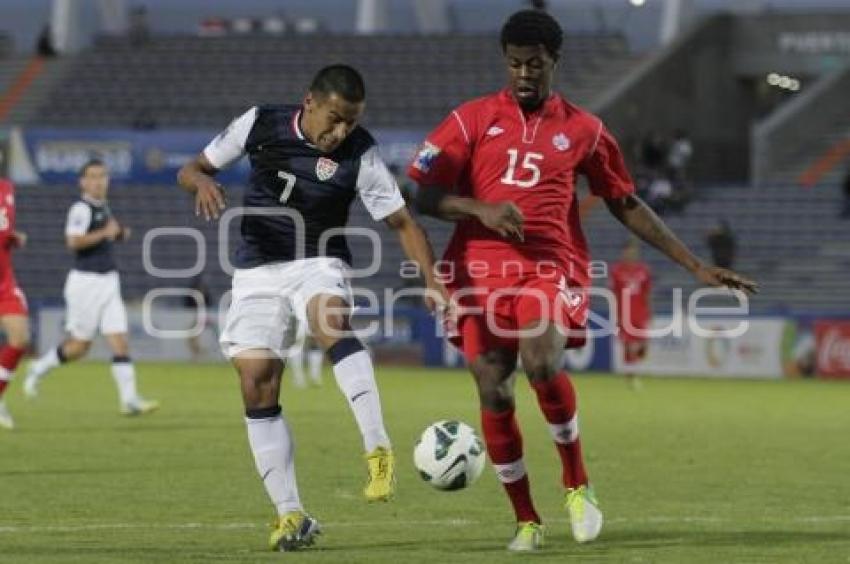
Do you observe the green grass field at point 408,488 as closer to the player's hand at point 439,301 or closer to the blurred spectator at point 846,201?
the player's hand at point 439,301

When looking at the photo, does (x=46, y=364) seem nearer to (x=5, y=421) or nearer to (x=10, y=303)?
(x=5, y=421)

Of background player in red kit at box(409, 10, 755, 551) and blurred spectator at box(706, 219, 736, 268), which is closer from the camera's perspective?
background player in red kit at box(409, 10, 755, 551)

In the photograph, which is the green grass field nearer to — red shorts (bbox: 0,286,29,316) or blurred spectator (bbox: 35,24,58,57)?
red shorts (bbox: 0,286,29,316)

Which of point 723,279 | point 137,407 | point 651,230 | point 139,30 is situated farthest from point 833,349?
point 139,30

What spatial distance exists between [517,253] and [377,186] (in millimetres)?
798

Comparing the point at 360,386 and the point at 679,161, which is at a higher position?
the point at 360,386

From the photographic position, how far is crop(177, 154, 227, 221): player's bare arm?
1093 centimetres

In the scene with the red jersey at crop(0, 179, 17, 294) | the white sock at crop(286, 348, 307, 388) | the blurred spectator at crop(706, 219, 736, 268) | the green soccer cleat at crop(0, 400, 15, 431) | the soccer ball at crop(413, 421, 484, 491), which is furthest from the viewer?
the blurred spectator at crop(706, 219, 736, 268)

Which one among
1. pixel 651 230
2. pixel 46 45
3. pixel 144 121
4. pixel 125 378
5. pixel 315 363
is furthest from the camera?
pixel 46 45

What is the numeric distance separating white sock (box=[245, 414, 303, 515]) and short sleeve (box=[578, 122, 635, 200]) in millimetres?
2070

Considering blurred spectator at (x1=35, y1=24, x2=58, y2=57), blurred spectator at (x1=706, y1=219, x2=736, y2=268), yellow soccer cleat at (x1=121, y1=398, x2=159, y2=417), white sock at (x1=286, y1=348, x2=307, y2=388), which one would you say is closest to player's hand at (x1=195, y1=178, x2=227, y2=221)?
yellow soccer cleat at (x1=121, y1=398, x2=159, y2=417)

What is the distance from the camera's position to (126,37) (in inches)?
2196

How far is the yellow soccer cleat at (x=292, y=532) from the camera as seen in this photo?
36.3ft

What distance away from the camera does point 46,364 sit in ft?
81.2
